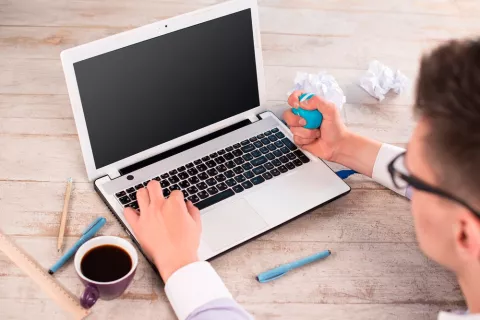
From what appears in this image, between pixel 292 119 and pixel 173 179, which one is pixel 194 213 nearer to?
pixel 173 179

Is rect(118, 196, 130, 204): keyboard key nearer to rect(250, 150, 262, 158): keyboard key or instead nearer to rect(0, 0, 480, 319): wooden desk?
rect(0, 0, 480, 319): wooden desk

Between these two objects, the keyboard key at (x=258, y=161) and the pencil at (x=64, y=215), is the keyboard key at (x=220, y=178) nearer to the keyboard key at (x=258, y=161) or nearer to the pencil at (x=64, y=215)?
the keyboard key at (x=258, y=161)

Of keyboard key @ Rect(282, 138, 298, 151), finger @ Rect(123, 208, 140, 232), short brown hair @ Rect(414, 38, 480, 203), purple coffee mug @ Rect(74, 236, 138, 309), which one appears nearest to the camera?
short brown hair @ Rect(414, 38, 480, 203)

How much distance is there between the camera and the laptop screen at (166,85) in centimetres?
109

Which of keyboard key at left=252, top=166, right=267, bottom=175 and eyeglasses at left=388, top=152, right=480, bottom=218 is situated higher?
eyeglasses at left=388, top=152, right=480, bottom=218

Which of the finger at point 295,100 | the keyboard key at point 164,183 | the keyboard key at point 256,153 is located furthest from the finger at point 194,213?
the finger at point 295,100

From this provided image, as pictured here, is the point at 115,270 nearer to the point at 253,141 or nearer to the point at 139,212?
the point at 139,212

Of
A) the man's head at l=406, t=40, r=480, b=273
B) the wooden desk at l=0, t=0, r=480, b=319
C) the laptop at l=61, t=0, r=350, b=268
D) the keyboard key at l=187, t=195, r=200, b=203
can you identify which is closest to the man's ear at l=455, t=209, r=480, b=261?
the man's head at l=406, t=40, r=480, b=273

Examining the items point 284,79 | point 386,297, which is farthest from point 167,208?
point 284,79

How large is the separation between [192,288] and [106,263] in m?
0.14

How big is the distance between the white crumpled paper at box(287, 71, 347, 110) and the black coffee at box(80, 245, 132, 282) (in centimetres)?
59

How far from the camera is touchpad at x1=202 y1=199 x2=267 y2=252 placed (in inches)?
41.6

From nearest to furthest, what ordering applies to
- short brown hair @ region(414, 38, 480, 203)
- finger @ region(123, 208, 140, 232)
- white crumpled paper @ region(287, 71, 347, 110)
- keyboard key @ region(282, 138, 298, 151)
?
short brown hair @ region(414, 38, 480, 203) → finger @ region(123, 208, 140, 232) → keyboard key @ region(282, 138, 298, 151) → white crumpled paper @ region(287, 71, 347, 110)

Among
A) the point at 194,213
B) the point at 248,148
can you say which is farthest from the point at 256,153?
the point at 194,213
